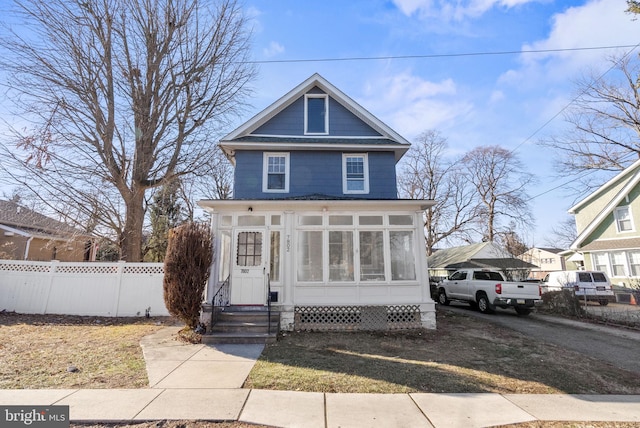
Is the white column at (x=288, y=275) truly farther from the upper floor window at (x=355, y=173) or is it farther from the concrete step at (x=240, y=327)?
the upper floor window at (x=355, y=173)

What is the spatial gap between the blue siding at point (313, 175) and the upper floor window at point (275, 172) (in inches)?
6.5

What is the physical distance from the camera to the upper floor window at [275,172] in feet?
39.0

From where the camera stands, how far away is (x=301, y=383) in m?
5.05

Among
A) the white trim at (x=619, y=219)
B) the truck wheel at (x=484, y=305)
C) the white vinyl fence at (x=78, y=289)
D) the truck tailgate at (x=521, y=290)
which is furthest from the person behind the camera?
the white trim at (x=619, y=219)

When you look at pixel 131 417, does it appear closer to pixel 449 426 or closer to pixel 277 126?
pixel 449 426

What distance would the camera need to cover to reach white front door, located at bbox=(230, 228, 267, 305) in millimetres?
9266

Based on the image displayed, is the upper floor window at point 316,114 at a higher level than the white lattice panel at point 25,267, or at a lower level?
higher

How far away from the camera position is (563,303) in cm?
1305

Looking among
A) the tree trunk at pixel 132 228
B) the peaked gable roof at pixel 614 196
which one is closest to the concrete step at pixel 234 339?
the tree trunk at pixel 132 228

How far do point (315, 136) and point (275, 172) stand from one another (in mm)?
2191

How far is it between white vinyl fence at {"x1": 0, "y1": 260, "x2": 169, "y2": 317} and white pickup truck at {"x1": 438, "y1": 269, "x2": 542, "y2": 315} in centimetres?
1321

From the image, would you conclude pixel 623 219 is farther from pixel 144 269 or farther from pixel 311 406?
pixel 144 269

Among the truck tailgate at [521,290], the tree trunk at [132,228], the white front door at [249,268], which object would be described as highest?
the tree trunk at [132,228]

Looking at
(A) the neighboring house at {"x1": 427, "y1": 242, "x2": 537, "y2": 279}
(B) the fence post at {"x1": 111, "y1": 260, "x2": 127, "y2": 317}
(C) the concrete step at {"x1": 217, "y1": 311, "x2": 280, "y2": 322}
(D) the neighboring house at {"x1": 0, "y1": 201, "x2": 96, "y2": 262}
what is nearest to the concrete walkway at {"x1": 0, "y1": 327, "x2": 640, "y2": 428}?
(C) the concrete step at {"x1": 217, "y1": 311, "x2": 280, "y2": 322}
